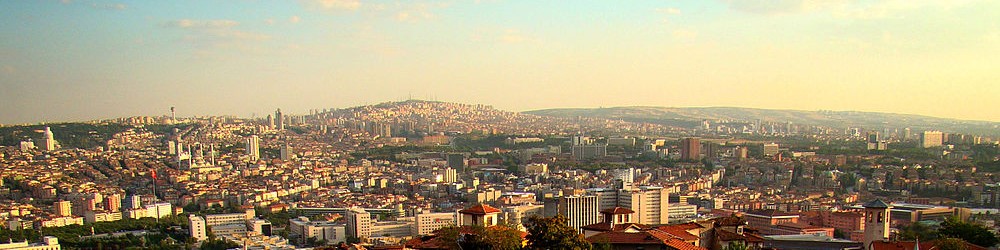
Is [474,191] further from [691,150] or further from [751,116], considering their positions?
[751,116]

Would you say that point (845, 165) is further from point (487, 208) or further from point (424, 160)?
point (487, 208)

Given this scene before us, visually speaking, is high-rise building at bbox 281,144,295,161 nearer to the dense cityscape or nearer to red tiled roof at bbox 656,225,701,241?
the dense cityscape

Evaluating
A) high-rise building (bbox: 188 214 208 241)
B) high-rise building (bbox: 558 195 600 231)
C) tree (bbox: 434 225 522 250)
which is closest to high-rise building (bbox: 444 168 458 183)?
high-rise building (bbox: 558 195 600 231)

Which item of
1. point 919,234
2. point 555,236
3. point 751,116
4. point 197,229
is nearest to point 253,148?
point 197,229

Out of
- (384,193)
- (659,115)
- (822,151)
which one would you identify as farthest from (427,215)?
(659,115)

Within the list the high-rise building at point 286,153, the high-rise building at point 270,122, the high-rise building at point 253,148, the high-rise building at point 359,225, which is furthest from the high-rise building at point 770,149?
the high-rise building at point 270,122

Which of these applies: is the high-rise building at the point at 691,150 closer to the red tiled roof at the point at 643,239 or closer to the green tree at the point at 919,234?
the green tree at the point at 919,234
